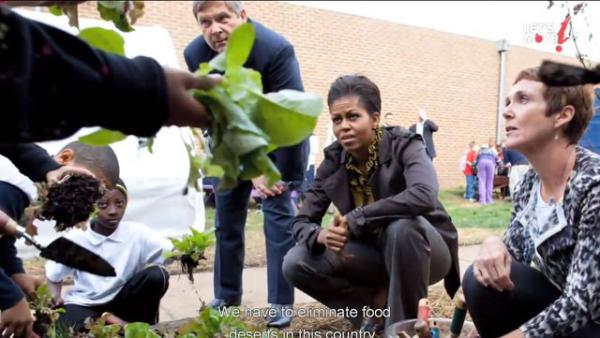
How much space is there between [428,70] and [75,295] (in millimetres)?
13830

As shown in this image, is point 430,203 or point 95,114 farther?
point 430,203

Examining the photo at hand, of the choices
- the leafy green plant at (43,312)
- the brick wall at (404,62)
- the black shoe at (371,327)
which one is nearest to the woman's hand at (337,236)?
the black shoe at (371,327)

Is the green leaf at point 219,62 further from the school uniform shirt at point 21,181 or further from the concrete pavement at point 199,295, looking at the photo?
the concrete pavement at point 199,295

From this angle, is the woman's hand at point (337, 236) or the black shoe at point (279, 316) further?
the black shoe at point (279, 316)

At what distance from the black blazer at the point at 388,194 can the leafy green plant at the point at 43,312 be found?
1.09 meters

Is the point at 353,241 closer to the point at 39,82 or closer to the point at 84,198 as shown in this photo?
the point at 84,198

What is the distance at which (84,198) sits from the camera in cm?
161

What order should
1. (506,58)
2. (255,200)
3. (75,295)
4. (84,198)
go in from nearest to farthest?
(84,198) → (75,295) → (255,200) → (506,58)

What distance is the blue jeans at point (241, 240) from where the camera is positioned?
294 centimetres

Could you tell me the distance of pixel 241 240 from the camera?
3.11 metres

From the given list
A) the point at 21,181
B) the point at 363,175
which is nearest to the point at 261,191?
the point at 363,175

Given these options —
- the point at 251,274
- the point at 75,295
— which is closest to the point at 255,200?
the point at 251,274

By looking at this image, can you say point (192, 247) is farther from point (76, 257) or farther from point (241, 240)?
point (241, 240)

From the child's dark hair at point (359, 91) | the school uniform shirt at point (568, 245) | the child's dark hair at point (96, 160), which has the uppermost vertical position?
the child's dark hair at point (359, 91)
